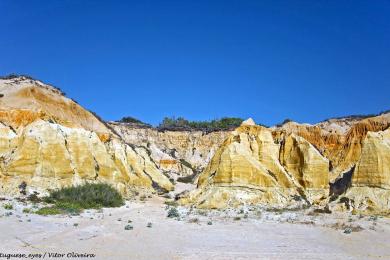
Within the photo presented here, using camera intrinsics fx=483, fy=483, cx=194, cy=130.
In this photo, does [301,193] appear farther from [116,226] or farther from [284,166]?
[116,226]

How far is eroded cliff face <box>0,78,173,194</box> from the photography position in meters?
32.4

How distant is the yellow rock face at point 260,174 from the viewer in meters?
28.5

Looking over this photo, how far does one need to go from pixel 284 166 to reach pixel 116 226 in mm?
17549

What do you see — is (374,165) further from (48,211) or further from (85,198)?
(48,211)

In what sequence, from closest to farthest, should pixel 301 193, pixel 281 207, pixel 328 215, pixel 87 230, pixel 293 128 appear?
pixel 87 230 → pixel 328 215 → pixel 281 207 → pixel 301 193 → pixel 293 128

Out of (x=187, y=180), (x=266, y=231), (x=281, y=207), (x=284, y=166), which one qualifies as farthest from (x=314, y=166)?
(x=187, y=180)

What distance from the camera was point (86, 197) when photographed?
27.2m

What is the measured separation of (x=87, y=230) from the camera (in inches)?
694

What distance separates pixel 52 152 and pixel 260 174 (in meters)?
14.7

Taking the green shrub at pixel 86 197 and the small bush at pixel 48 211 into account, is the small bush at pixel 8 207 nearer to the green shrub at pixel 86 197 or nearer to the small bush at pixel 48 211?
the small bush at pixel 48 211

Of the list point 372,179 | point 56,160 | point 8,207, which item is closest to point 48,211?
point 8,207

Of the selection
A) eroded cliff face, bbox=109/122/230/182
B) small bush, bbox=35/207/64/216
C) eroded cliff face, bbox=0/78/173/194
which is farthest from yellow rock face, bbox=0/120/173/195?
eroded cliff face, bbox=109/122/230/182

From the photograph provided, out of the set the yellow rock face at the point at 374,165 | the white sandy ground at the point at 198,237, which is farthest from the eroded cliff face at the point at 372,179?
the white sandy ground at the point at 198,237

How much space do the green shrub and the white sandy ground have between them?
3239mm
